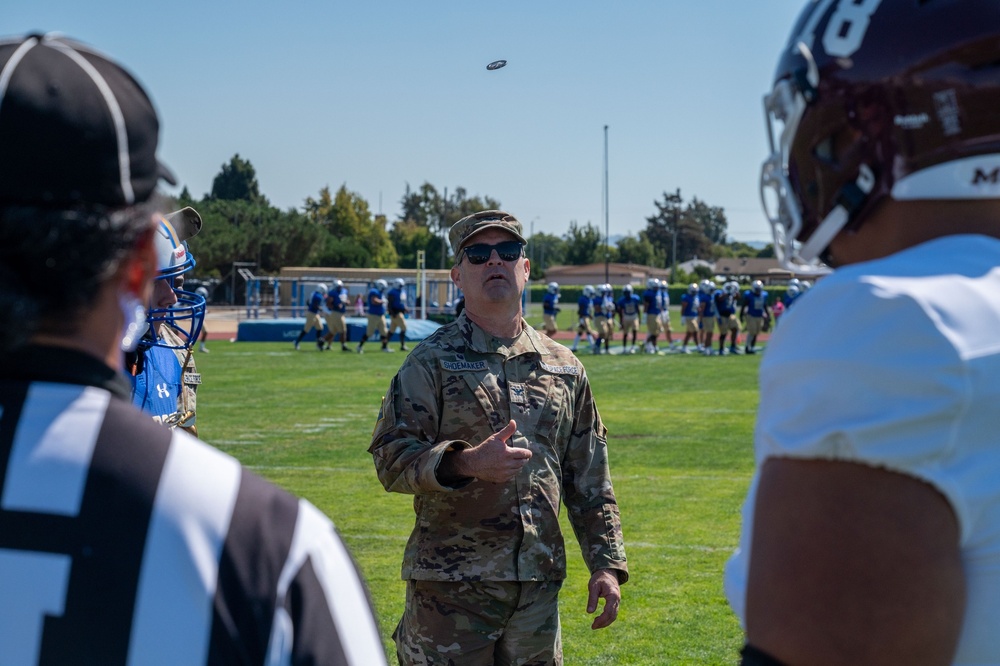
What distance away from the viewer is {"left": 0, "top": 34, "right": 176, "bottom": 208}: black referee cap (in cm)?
125

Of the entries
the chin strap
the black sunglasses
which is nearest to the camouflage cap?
the black sunglasses

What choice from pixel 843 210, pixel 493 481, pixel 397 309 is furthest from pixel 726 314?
pixel 843 210

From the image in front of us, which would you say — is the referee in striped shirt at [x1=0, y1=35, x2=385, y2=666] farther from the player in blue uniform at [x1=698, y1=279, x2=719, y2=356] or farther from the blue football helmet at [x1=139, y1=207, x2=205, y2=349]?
the player in blue uniform at [x1=698, y1=279, x2=719, y2=356]

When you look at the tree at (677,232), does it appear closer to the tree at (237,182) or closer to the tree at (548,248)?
the tree at (548,248)

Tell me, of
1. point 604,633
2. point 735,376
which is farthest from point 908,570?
point 735,376

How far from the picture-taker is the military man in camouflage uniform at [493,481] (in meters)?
3.68

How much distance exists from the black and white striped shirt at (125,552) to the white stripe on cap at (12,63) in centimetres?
31

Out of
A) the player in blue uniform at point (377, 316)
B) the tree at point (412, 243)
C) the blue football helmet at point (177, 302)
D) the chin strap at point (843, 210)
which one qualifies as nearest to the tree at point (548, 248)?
the tree at point (412, 243)

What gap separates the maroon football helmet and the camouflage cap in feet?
9.09

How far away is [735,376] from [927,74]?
2088 cm

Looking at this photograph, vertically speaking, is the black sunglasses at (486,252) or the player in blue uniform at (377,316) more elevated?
the black sunglasses at (486,252)

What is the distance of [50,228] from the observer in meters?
1.25

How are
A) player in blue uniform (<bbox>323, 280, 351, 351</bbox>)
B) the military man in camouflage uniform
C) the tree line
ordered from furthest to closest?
the tree line < player in blue uniform (<bbox>323, 280, 351, 351</bbox>) < the military man in camouflage uniform

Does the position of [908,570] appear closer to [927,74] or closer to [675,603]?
[927,74]
